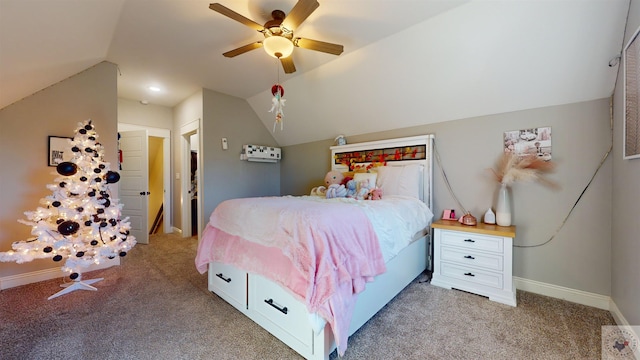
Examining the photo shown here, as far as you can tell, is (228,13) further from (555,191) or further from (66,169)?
(555,191)

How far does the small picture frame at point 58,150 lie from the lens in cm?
267

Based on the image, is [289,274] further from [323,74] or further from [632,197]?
[323,74]

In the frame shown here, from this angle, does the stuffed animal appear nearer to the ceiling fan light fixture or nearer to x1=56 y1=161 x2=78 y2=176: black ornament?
the ceiling fan light fixture

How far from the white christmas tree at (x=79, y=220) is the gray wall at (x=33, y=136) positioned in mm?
300

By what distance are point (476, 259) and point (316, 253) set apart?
5.84 feet

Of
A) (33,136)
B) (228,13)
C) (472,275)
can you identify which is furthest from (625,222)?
(33,136)

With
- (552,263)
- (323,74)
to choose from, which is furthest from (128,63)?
(552,263)

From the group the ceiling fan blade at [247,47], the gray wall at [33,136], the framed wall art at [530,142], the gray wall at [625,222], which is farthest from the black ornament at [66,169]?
the gray wall at [625,222]

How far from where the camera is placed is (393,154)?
10.7 ft

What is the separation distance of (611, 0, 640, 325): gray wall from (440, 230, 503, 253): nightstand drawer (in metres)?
0.72

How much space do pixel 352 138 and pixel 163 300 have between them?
3072 mm

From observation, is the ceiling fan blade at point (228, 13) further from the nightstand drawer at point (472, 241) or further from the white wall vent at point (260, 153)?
the nightstand drawer at point (472, 241)

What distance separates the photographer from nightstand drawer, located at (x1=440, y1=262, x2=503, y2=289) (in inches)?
86.1

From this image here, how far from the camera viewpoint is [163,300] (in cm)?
219
